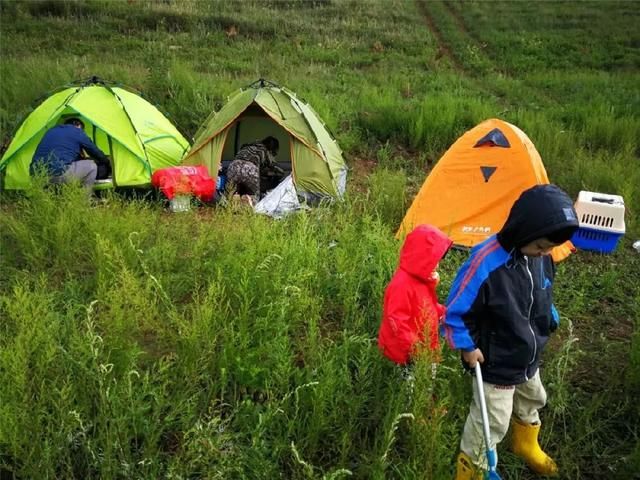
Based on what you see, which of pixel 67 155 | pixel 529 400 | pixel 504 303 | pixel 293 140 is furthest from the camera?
pixel 293 140

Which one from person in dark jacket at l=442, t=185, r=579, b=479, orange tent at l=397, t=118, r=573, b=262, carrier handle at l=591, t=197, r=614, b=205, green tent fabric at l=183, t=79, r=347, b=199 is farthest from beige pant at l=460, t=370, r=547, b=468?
green tent fabric at l=183, t=79, r=347, b=199

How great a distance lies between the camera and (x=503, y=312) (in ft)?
8.29

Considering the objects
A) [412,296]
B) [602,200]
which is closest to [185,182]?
[412,296]

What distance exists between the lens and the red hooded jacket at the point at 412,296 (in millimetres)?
2922

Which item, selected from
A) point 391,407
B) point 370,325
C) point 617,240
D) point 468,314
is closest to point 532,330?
point 468,314

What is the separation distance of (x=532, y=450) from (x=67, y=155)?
17.9 feet

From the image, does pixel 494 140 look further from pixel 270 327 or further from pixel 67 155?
pixel 67 155

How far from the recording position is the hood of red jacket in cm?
293

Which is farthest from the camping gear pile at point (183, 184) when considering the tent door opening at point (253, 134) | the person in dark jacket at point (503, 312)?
the person in dark jacket at point (503, 312)

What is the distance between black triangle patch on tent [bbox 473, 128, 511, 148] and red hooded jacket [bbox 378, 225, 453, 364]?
282cm

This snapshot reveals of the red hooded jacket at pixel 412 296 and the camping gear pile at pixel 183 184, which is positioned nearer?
the red hooded jacket at pixel 412 296

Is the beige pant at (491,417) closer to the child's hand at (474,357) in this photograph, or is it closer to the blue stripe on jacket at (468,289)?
the child's hand at (474,357)

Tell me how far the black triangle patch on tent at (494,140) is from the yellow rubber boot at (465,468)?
3577 mm

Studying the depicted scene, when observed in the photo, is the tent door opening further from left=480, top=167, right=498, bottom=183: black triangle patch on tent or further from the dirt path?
the dirt path
